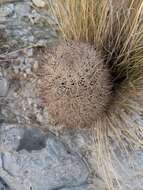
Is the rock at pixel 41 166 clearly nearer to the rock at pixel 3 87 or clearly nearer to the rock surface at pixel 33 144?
the rock surface at pixel 33 144

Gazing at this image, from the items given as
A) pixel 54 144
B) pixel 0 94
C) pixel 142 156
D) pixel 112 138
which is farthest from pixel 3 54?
pixel 142 156

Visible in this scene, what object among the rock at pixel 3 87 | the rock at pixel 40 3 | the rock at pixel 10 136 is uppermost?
the rock at pixel 40 3

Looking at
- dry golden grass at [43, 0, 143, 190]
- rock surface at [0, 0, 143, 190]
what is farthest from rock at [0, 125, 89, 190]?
dry golden grass at [43, 0, 143, 190]

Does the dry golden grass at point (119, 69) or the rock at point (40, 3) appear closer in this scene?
the dry golden grass at point (119, 69)

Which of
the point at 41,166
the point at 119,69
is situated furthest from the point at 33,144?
the point at 119,69

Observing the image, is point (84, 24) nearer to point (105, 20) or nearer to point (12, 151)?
point (105, 20)

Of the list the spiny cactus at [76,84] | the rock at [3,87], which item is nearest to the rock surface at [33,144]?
the rock at [3,87]
